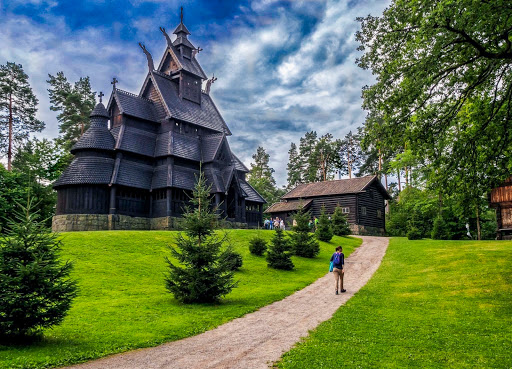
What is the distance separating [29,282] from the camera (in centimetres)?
979

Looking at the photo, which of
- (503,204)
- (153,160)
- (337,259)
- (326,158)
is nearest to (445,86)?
(337,259)

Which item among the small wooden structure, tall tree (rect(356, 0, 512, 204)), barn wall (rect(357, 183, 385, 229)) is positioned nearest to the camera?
tall tree (rect(356, 0, 512, 204))

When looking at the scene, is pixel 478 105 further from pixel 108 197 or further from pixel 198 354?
pixel 108 197

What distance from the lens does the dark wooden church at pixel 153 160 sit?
115ft

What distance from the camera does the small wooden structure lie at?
116 feet

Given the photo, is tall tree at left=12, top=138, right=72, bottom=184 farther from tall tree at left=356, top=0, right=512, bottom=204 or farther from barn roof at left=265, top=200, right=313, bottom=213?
tall tree at left=356, top=0, right=512, bottom=204

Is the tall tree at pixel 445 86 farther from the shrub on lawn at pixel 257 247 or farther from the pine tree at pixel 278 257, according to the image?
the shrub on lawn at pixel 257 247

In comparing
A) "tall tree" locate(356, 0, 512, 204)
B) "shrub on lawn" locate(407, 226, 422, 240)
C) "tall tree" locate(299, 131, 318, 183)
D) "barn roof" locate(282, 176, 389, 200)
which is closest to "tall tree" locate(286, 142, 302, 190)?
"tall tree" locate(299, 131, 318, 183)

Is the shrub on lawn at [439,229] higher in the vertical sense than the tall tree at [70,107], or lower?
lower

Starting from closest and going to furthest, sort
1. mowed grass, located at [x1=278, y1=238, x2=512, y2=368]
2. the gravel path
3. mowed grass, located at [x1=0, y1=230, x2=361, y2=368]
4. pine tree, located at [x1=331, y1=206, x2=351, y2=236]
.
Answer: the gravel path
mowed grass, located at [x1=278, y1=238, x2=512, y2=368]
mowed grass, located at [x1=0, y1=230, x2=361, y2=368]
pine tree, located at [x1=331, y1=206, x2=351, y2=236]

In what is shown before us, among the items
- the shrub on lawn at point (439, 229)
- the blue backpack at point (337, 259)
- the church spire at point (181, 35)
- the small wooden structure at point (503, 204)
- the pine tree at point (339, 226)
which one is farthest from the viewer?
the church spire at point (181, 35)

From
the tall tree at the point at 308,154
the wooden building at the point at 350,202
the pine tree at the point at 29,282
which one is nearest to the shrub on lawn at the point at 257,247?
the pine tree at the point at 29,282

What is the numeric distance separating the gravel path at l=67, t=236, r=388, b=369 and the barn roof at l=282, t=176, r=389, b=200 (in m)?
35.5

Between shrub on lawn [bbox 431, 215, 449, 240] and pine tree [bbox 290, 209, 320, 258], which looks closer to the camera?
pine tree [bbox 290, 209, 320, 258]
